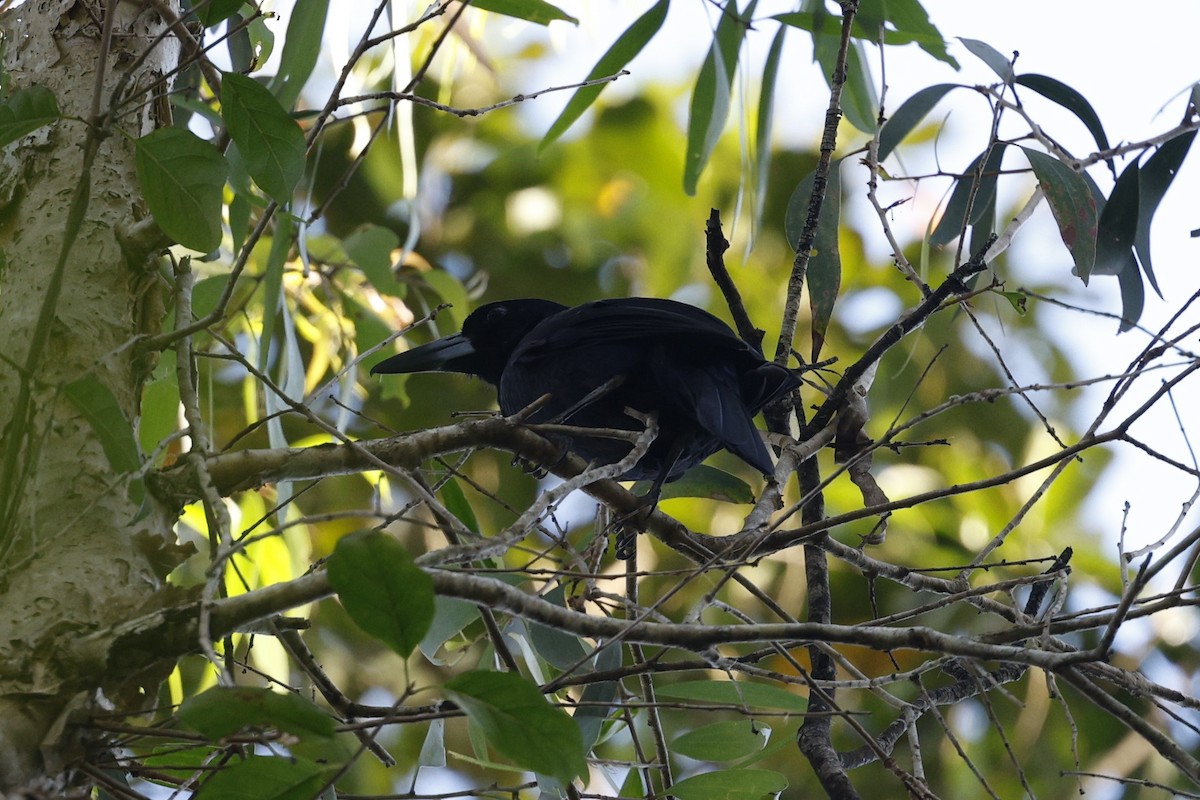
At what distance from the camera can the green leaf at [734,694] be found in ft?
6.37

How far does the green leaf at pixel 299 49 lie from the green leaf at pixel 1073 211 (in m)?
1.46

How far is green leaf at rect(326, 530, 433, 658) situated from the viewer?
3.69 feet

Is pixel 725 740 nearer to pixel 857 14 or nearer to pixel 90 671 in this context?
pixel 90 671

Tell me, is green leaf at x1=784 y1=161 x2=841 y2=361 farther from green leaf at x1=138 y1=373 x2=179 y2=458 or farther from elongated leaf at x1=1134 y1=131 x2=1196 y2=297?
green leaf at x1=138 y1=373 x2=179 y2=458

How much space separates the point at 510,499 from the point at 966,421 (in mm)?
2671

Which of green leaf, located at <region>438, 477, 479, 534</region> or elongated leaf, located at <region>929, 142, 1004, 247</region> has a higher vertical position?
elongated leaf, located at <region>929, 142, 1004, 247</region>

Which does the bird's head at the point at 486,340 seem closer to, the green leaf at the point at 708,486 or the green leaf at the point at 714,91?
the green leaf at the point at 714,91

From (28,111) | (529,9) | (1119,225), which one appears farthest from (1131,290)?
(28,111)

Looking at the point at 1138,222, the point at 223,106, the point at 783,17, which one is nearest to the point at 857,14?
the point at 783,17

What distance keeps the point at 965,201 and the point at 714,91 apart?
2.10 ft

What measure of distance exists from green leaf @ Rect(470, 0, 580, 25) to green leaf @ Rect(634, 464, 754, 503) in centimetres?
102

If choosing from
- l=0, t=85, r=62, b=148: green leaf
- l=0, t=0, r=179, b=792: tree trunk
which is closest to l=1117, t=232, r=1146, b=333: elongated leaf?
l=0, t=0, r=179, b=792: tree trunk

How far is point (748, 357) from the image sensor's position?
2592 mm

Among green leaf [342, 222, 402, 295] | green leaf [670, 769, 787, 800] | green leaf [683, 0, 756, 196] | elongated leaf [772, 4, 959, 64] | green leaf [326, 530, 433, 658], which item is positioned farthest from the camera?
green leaf [342, 222, 402, 295]
